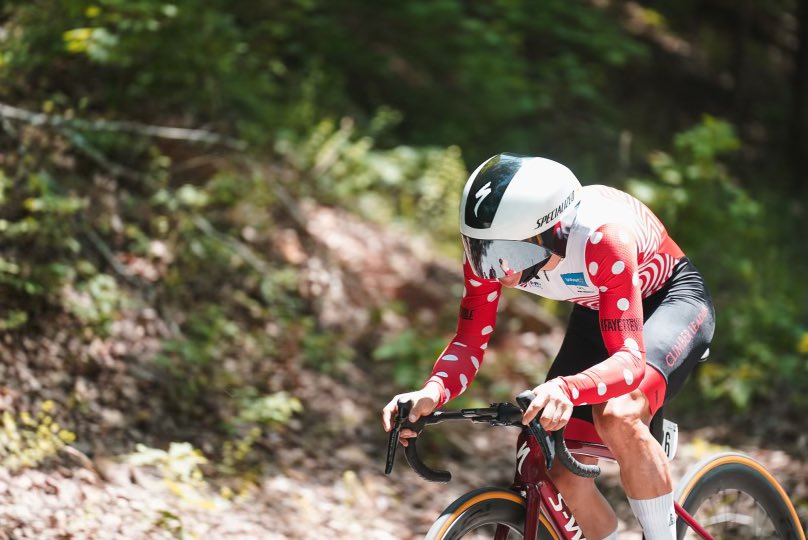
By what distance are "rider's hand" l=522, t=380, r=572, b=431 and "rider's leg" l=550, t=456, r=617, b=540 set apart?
615 millimetres

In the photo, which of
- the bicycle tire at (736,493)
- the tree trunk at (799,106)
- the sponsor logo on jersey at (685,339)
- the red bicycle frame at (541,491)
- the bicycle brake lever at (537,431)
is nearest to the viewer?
the bicycle brake lever at (537,431)

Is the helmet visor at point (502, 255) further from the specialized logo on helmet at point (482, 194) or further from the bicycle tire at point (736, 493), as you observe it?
the bicycle tire at point (736, 493)

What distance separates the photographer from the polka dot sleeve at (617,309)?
2.73 metres

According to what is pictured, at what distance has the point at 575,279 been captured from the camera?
306 cm

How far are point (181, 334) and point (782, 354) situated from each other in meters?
4.70

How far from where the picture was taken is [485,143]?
9508mm

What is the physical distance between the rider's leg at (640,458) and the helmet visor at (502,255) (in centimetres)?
55

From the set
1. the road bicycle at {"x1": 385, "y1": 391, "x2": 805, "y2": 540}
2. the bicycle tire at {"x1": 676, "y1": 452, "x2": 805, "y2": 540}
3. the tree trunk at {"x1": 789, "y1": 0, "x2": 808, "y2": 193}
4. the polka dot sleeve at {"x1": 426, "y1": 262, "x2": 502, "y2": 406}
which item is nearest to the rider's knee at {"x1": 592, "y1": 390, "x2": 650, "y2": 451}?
the road bicycle at {"x1": 385, "y1": 391, "x2": 805, "y2": 540}

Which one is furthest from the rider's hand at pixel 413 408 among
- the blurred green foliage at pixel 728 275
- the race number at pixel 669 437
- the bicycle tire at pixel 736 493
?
the blurred green foliage at pixel 728 275

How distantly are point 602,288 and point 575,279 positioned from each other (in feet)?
0.60

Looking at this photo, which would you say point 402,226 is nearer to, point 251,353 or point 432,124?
point 432,124

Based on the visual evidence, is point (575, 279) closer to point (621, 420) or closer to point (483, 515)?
point (621, 420)

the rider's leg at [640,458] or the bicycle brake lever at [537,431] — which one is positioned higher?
the bicycle brake lever at [537,431]

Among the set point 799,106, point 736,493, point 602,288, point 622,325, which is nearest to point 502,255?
point 602,288
